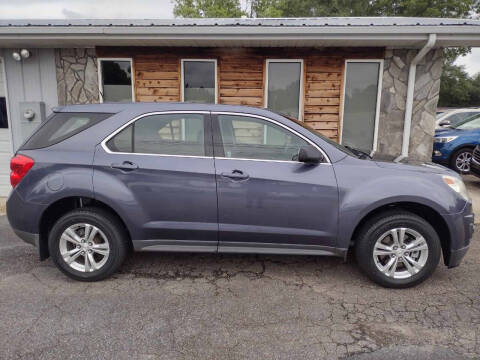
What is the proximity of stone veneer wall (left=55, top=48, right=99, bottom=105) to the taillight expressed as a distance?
4073 mm

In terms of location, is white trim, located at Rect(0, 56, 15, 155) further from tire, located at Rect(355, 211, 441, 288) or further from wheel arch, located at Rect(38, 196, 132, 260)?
tire, located at Rect(355, 211, 441, 288)

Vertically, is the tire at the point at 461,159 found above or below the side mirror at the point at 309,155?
below

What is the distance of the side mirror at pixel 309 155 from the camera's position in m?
3.16

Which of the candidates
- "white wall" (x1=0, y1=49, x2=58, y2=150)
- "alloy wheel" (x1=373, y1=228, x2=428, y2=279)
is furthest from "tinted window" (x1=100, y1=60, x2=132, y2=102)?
"alloy wheel" (x1=373, y1=228, x2=428, y2=279)

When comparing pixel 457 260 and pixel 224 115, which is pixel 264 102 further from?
pixel 457 260

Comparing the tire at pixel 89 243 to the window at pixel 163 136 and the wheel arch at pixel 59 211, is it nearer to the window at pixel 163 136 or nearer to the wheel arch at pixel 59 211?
the wheel arch at pixel 59 211

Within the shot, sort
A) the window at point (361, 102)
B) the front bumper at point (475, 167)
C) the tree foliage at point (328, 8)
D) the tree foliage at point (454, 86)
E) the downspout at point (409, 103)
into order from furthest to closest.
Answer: the tree foliage at point (454, 86), the tree foliage at point (328, 8), the front bumper at point (475, 167), the window at point (361, 102), the downspout at point (409, 103)

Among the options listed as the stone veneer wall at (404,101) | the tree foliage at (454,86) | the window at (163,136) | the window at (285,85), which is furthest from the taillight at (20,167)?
the tree foliage at (454,86)

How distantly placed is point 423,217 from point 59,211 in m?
3.66

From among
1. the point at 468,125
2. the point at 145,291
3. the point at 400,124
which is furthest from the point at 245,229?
the point at 468,125

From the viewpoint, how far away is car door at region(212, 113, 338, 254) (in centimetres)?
321

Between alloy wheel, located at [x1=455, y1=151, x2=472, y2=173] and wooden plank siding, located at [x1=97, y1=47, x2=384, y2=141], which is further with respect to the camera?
alloy wheel, located at [x1=455, y1=151, x2=472, y2=173]

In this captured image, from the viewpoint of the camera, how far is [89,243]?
3402 millimetres

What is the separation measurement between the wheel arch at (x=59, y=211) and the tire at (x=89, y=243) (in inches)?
2.6
